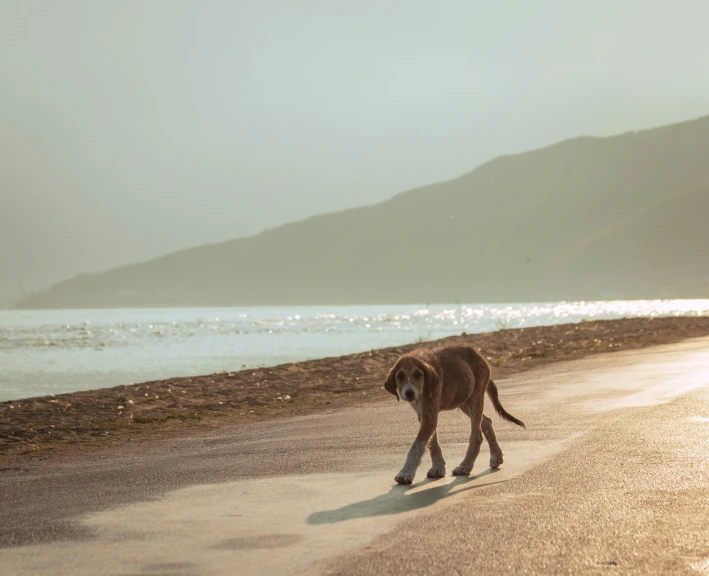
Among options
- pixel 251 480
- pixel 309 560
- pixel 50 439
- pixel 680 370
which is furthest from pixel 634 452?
pixel 680 370

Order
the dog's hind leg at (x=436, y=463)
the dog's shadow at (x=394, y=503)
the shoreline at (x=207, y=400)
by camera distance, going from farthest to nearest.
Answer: the shoreline at (x=207, y=400) → the dog's hind leg at (x=436, y=463) → the dog's shadow at (x=394, y=503)

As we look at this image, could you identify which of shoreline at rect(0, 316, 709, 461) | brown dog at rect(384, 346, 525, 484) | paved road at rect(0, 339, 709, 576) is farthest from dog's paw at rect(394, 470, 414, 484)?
shoreline at rect(0, 316, 709, 461)

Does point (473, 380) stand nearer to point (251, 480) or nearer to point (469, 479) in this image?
point (469, 479)

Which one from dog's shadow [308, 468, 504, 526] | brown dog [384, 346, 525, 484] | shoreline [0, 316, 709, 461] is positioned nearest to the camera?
dog's shadow [308, 468, 504, 526]

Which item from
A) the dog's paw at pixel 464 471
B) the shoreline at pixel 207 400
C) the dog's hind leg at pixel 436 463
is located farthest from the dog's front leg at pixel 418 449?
the shoreline at pixel 207 400

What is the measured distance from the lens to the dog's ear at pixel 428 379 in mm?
7738

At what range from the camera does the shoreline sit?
13.4m

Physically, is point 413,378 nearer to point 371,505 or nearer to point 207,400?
point 371,505

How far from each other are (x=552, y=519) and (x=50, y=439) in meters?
8.79

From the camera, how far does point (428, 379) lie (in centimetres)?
779

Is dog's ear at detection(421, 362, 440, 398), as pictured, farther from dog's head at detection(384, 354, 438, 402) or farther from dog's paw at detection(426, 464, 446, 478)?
dog's paw at detection(426, 464, 446, 478)

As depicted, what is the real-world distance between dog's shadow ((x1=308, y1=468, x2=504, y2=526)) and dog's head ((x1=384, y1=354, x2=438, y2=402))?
73cm

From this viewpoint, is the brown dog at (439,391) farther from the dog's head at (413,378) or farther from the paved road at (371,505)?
the paved road at (371,505)

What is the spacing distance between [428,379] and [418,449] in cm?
60
